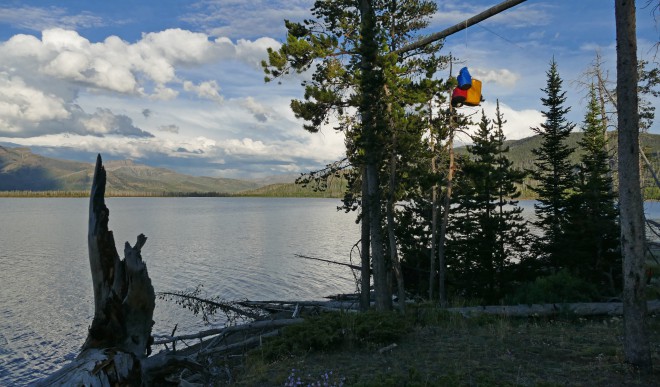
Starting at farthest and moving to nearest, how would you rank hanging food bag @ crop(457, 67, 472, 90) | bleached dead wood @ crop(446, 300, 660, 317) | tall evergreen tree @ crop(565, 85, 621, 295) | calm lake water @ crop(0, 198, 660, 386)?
1. tall evergreen tree @ crop(565, 85, 621, 295)
2. calm lake water @ crop(0, 198, 660, 386)
3. hanging food bag @ crop(457, 67, 472, 90)
4. bleached dead wood @ crop(446, 300, 660, 317)

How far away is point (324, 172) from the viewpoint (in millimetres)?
19781

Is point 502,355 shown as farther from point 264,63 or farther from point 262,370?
point 264,63

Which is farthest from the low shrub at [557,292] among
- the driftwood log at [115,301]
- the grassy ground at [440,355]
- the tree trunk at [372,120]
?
the driftwood log at [115,301]

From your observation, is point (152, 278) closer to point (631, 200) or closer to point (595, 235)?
point (595, 235)

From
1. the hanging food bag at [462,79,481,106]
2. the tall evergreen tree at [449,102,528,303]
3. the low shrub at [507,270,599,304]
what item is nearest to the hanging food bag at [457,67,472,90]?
the hanging food bag at [462,79,481,106]

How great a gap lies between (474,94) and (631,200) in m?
7.63

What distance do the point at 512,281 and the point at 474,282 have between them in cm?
270

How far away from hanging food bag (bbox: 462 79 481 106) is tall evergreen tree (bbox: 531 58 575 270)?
17036 mm

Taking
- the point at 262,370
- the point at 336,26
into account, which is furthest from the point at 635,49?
the point at 336,26

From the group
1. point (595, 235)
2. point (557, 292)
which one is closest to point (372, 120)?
point (557, 292)

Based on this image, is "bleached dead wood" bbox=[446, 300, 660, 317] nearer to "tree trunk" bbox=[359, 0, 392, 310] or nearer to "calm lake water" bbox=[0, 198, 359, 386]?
"tree trunk" bbox=[359, 0, 392, 310]

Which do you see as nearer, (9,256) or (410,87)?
(410,87)

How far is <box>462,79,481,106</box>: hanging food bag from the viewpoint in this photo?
14.2 metres

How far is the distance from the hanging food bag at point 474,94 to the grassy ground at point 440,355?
6.92 meters
